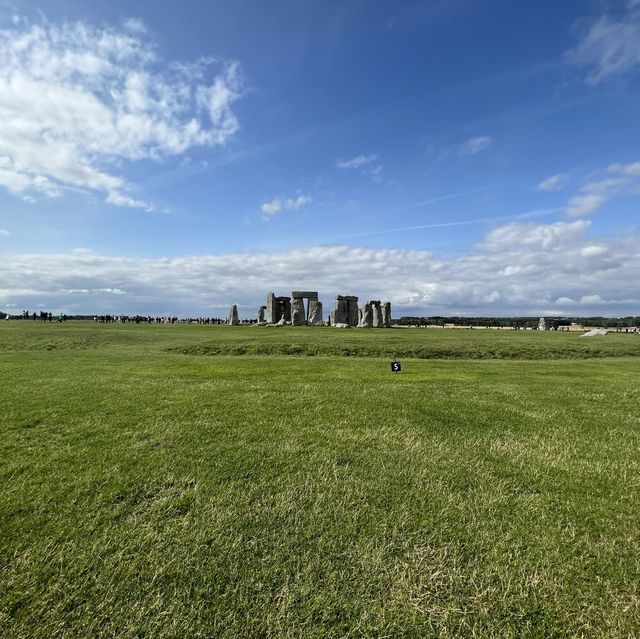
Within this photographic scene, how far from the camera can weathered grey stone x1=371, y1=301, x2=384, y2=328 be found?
4712 centimetres

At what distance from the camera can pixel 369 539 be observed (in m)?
4.36

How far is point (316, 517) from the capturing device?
4.71 m

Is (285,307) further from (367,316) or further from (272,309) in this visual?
(367,316)

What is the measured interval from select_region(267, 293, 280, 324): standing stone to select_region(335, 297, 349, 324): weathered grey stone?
7.23 meters

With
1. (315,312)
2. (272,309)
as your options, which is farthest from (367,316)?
(272,309)

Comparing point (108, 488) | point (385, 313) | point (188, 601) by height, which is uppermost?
point (385, 313)

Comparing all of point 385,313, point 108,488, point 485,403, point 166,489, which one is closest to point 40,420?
point 108,488

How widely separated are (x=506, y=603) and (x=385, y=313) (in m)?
44.7

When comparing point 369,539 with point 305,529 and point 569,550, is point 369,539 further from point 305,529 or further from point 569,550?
point 569,550

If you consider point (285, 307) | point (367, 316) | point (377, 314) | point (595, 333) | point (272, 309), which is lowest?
point (595, 333)

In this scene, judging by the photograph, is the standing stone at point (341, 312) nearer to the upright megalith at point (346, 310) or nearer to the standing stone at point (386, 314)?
the upright megalith at point (346, 310)

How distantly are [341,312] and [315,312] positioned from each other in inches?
115

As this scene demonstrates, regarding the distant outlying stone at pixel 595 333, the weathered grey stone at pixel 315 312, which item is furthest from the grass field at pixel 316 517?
the weathered grey stone at pixel 315 312

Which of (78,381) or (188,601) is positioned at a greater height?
(78,381)
